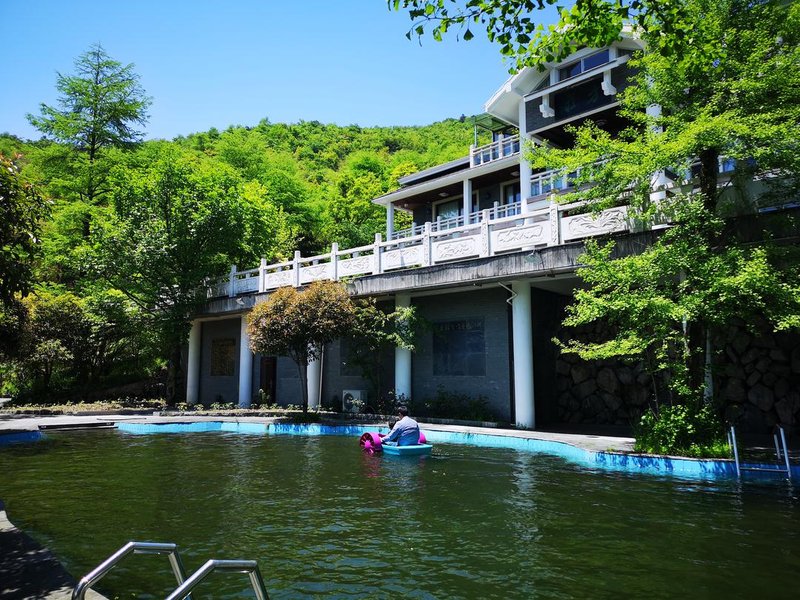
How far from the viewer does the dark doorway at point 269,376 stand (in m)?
25.4

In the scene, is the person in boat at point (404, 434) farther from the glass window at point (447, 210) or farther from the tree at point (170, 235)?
the glass window at point (447, 210)

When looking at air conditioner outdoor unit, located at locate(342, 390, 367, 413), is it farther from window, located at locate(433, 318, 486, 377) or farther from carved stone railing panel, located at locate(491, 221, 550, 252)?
carved stone railing panel, located at locate(491, 221, 550, 252)

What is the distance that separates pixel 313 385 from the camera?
22062 millimetres

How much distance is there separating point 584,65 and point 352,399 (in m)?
15.2

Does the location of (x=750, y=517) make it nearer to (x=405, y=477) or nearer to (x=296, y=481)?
(x=405, y=477)

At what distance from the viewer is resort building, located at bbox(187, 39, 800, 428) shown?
14695 mm

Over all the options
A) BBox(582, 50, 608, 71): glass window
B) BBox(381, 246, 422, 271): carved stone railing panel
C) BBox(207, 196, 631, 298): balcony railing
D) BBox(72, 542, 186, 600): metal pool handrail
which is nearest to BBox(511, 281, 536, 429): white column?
BBox(207, 196, 631, 298): balcony railing

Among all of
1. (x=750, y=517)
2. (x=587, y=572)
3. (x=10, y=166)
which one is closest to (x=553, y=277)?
(x=750, y=517)

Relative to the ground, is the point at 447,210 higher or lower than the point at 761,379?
higher

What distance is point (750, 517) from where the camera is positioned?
7.20 metres

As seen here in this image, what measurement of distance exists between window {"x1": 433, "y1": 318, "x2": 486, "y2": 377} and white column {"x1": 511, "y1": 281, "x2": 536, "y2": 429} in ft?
7.09

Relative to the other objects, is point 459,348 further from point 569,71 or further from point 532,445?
point 569,71

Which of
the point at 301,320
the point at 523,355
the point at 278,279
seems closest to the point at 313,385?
the point at 278,279

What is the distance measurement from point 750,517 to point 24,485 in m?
11.1
